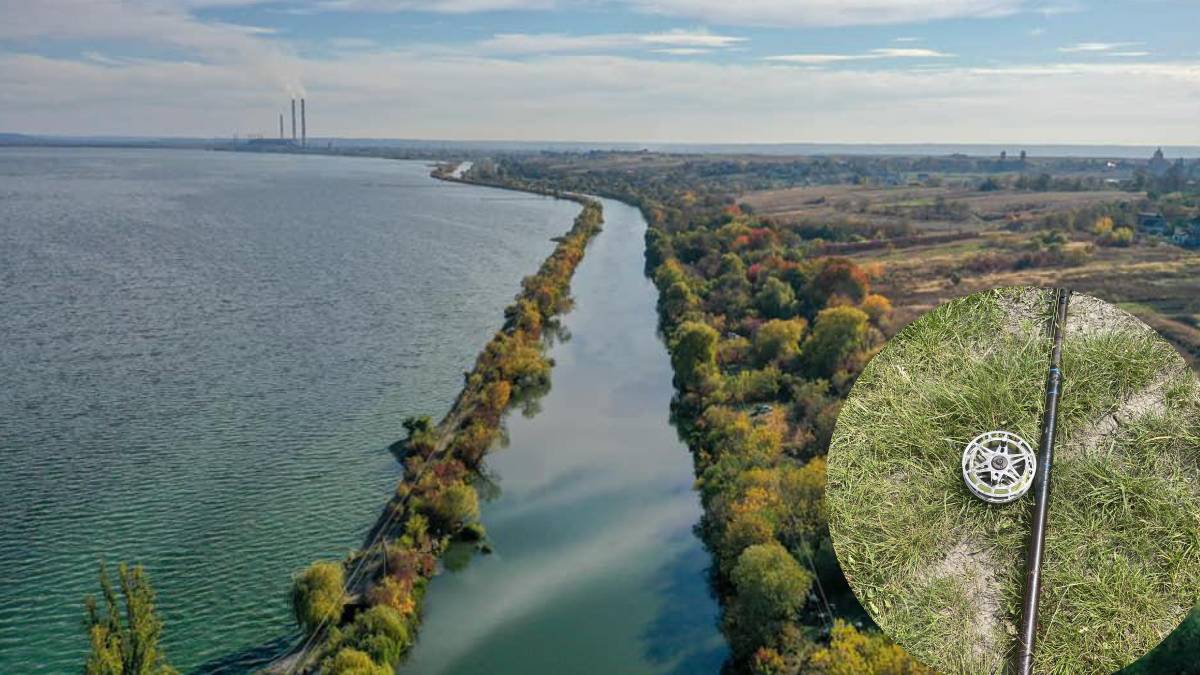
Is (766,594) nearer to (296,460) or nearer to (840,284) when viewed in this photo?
(296,460)

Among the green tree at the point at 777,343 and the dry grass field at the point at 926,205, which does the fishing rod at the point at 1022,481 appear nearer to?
the green tree at the point at 777,343

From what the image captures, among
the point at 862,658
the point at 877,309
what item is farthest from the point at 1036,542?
the point at 877,309

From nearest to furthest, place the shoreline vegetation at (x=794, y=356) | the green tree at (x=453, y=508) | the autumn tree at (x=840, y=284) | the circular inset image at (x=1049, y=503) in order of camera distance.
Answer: the circular inset image at (x=1049, y=503) → the shoreline vegetation at (x=794, y=356) → the green tree at (x=453, y=508) → the autumn tree at (x=840, y=284)

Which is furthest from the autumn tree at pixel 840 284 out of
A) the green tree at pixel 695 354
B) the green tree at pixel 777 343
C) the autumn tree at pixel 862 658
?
the autumn tree at pixel 862 658

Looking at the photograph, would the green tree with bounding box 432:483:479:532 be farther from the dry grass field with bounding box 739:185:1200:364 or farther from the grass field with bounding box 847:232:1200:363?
the grass field with bounding box 847:232:1200:363

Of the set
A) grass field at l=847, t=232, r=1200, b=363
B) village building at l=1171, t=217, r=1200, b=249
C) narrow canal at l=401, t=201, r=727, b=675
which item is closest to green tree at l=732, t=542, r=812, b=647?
narrow canal at l=401, t=201, r=727, b=675

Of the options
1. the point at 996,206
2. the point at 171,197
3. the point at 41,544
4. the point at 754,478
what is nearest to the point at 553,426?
the point at 754,478
